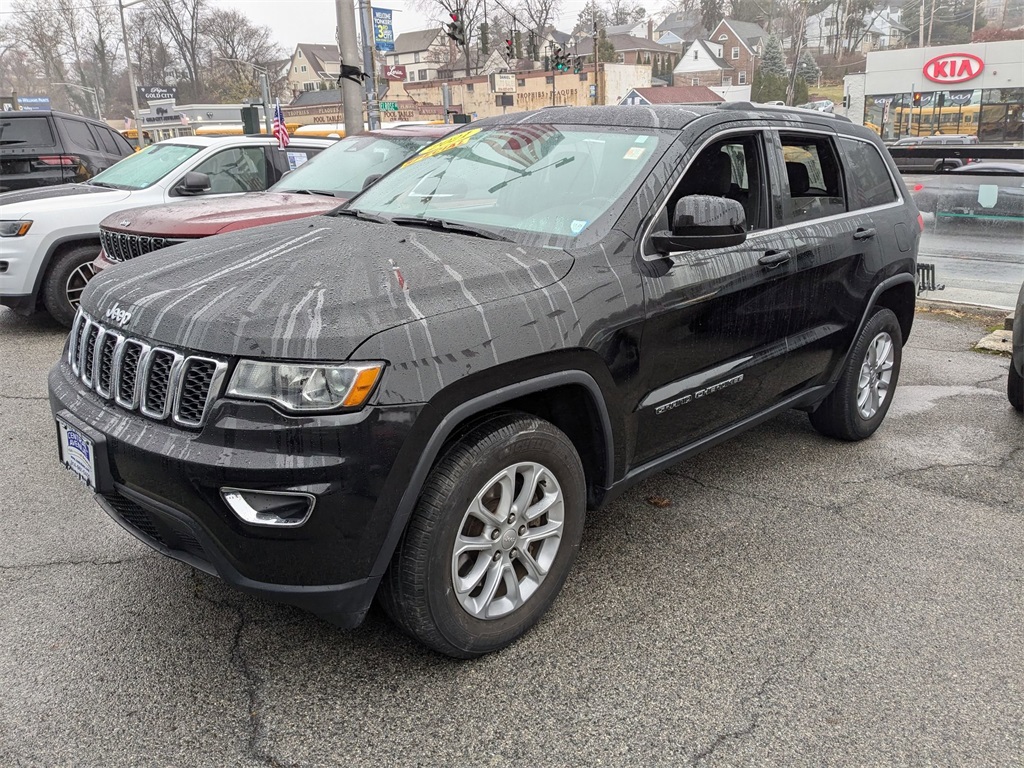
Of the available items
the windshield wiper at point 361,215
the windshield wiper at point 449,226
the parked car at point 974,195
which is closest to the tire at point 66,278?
the windshield wiper at point 361,215

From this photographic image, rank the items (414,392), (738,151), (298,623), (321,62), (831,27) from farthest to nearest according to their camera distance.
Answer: (321,62), (831,27), (738,151), (298,623), (414,392)

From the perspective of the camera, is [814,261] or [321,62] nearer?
[814,261]

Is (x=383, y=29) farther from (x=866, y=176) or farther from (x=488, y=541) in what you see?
(x=488, y=541)

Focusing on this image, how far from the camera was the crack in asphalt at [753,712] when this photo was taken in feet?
8.29

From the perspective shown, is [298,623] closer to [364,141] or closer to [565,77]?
[364,141]

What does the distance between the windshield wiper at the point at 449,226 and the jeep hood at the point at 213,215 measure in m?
2.77

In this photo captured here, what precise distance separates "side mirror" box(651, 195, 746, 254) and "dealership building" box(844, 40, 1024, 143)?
36514 mm

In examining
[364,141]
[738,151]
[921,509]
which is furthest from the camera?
[364,141]

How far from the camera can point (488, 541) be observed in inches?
111

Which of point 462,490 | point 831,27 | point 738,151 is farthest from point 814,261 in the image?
point 831,27

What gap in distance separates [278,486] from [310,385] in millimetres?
291

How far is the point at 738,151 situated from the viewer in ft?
12.7

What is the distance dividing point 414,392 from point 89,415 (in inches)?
45.0

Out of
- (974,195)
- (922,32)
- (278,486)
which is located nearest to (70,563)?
(278,486)
